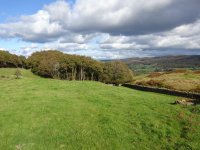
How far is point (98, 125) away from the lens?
66.5 ft

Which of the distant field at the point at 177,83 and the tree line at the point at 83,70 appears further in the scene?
the tree line at the point at 83,70

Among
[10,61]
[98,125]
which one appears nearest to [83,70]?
[10,61]

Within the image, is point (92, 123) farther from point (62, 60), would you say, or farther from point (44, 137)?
point (62, 60)

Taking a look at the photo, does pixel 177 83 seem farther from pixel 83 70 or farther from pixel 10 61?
pixel 10 61

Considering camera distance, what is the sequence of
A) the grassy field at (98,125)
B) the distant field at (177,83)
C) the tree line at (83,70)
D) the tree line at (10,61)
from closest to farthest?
1. the grassy field at (98,125)
2. the distant field at (177,83)
3. the tree line at (83,70)
4. the tree line at (10,61)

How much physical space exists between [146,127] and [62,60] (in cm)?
11041

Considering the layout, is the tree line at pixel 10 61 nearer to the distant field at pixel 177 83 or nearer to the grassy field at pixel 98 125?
the distant field at pixel 177 83

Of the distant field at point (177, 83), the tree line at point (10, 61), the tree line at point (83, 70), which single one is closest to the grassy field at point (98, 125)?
the distant field at point (177, 83)

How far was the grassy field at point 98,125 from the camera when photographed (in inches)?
679

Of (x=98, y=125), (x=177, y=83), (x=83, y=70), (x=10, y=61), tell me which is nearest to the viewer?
(x=98, y=125)

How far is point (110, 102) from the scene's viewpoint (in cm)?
2702

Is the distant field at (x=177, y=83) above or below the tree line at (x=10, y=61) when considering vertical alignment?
below

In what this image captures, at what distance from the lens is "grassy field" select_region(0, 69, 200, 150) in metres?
17.2

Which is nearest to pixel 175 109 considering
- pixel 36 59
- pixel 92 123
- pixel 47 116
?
pixel 92 123
